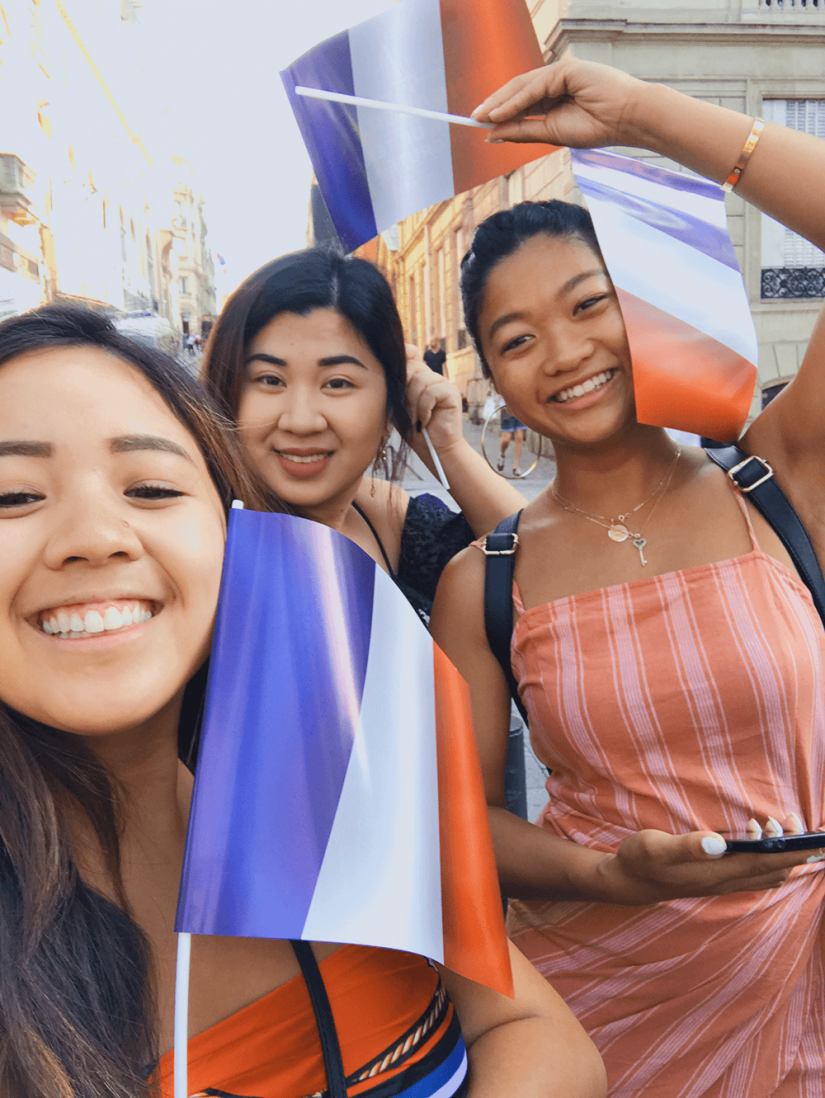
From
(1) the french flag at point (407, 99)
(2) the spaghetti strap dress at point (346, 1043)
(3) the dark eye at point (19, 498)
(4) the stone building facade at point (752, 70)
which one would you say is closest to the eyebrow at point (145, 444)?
(3) the dark eye at point (19, 498)

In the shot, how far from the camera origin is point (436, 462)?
7.05 feet

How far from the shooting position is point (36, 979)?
933 mm

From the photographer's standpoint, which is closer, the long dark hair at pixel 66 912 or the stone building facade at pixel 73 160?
the long dark hair at pixel 66 912

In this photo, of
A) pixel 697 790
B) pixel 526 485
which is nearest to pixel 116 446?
pixel 697 790

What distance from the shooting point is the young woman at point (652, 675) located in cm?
143

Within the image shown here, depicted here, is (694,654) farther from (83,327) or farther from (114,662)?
(83,327)

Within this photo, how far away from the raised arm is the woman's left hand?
706 mm

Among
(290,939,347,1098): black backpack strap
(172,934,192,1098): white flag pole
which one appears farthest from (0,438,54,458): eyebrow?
(290,939,347,1098): black backpack strap

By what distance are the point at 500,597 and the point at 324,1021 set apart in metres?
0.84

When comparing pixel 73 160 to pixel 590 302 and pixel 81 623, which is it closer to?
pixel 590 302

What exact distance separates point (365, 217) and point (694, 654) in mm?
1122

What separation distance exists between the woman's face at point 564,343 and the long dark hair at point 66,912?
681mm

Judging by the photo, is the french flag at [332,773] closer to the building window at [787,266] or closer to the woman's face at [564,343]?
the woman's face at [564,343]

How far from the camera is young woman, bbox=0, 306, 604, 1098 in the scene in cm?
96
